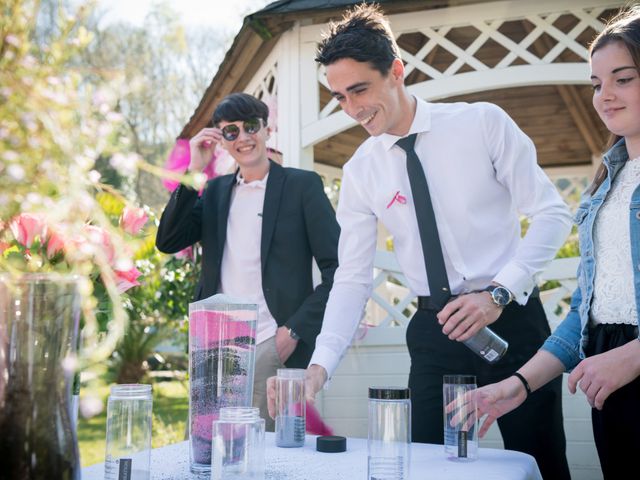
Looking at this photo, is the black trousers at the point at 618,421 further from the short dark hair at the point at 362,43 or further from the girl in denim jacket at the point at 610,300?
the short dark hair at the point at 362,43

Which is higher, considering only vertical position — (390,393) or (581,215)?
(581,215)

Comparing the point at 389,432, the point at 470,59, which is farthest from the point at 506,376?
the point at 470,59

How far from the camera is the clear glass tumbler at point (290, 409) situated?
1971 mm

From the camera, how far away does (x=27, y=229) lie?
4.31ft

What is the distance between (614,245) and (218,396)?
1.17 meters

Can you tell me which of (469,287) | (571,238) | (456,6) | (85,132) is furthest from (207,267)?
(571,238)

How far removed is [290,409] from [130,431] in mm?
645

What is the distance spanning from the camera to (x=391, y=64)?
2.76 metres

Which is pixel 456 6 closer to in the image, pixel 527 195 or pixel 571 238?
pixel 527 195

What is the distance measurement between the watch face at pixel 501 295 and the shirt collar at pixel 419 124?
2.61ft

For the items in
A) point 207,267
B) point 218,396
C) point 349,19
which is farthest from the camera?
point 207,267

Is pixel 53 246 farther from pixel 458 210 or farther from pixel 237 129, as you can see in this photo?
pixel 237 129

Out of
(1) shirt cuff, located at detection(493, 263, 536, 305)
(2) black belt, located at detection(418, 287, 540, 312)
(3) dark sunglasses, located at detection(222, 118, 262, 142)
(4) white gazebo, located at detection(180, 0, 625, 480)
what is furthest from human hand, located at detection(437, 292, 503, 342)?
(4) white gazebo, located at detection(180, 0, 625, 480)

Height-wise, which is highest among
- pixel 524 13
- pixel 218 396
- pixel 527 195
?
pixel 524 13
